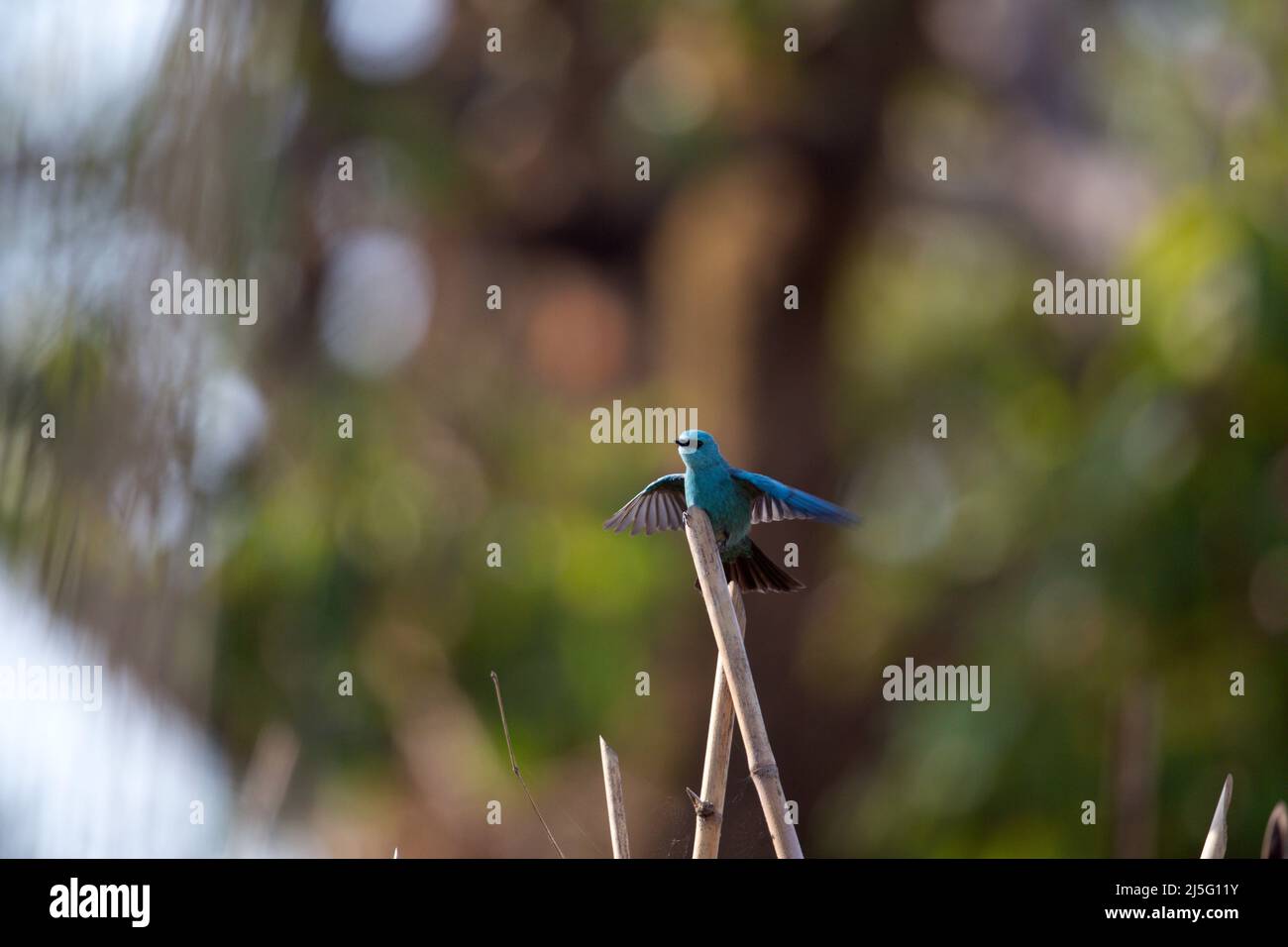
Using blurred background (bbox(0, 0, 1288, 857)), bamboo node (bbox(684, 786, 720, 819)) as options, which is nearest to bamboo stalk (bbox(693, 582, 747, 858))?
bamboo node (bbox(684, 786, 720, 819))

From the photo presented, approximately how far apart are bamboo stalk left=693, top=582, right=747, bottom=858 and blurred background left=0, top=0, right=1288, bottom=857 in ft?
10.7

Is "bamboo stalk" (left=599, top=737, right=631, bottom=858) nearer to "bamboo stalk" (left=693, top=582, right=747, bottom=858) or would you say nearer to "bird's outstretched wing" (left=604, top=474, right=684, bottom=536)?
"bamboo stalk" (left=693, top=582, right=747, bottom=858)

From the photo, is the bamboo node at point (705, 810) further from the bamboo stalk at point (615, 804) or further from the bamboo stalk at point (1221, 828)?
the bamboo stalk at point (1221, 828)

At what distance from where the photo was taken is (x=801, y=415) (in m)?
6.82

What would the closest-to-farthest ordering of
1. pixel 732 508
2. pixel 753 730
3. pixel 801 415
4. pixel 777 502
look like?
1. pixel 753 730
2. pixel 732 508
3. pixel 777 502
4. pixel 801 415

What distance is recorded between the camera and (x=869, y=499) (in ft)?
21.2

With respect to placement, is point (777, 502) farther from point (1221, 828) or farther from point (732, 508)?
point (1221, 828)

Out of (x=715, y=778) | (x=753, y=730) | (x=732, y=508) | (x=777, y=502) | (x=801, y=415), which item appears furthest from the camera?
(x=801, y=415)

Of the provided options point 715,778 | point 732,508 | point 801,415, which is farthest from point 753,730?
point 801,415

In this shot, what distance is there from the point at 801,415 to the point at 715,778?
18.2ft

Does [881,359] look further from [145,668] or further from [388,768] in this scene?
[145,668]

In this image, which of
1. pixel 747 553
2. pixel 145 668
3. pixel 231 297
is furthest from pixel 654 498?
pixel 145 668

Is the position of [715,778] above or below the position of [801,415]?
below

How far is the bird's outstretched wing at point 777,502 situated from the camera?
7.92 ft
